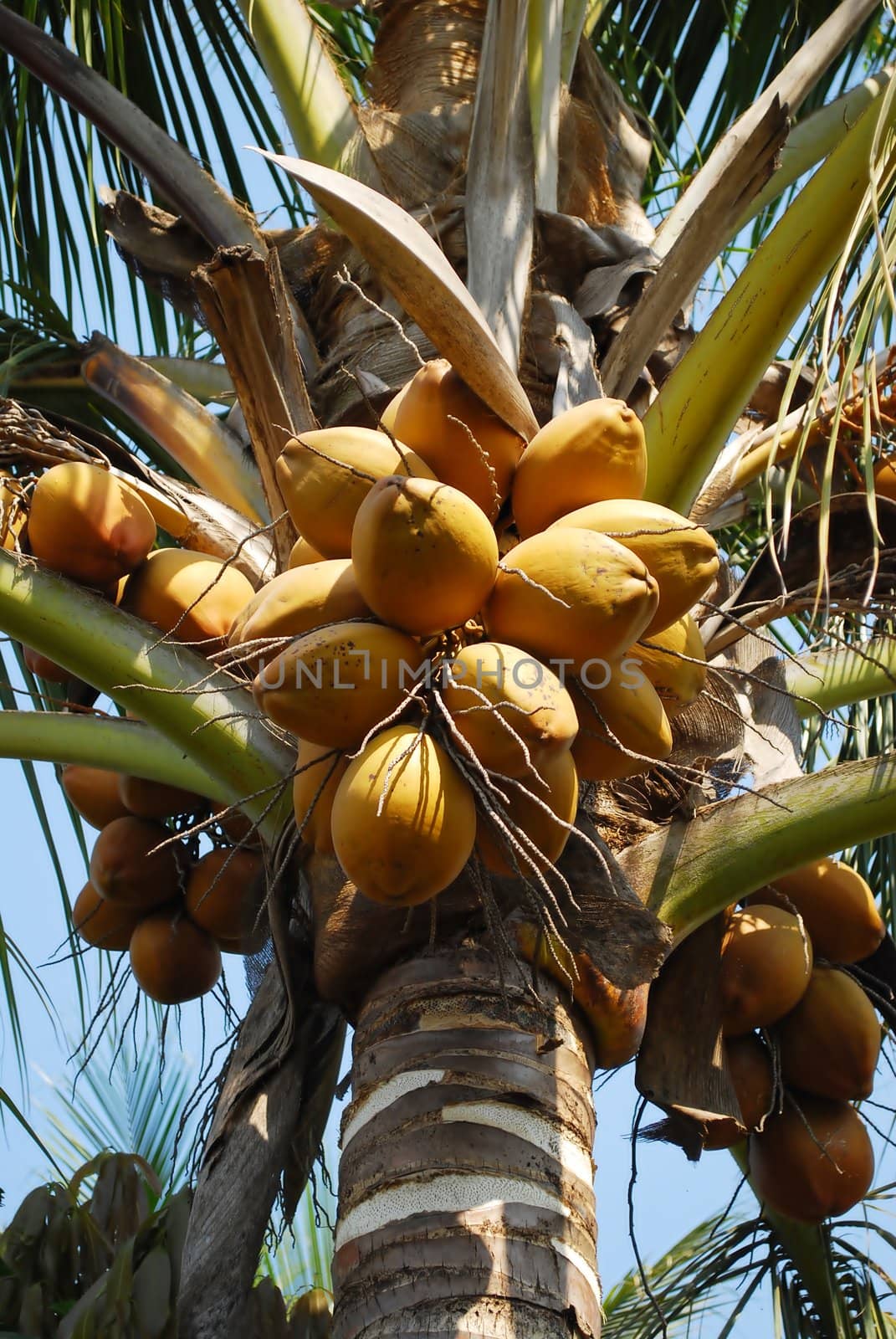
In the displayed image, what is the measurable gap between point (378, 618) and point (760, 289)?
79 centimetres

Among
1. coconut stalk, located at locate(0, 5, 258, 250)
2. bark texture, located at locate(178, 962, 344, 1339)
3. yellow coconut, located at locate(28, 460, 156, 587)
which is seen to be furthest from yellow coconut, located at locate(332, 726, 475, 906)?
coconut stalk, located at locate(0, 5, 258, 250)

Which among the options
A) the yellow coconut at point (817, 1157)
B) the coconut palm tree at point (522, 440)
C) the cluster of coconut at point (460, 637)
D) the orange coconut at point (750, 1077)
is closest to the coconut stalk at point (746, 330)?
the coconut palm tree at point (522, 440)

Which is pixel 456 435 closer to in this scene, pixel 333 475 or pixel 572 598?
pixel 333 475

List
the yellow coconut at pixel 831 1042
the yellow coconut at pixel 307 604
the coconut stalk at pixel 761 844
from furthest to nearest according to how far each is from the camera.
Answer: the yellow coconut at pixel 831 1042 → the coconut stalk at pixel 761 844 → the yellow coconut at pixel 307 604

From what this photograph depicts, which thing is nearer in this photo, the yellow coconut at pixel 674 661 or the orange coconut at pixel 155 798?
the yellow coconut at pixel 674 661

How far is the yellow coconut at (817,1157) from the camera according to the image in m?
1.99

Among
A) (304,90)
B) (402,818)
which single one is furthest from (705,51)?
(402,818)

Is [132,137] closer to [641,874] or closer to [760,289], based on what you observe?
[760,289]

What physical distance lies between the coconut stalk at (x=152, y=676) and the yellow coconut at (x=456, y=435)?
0.40 meters

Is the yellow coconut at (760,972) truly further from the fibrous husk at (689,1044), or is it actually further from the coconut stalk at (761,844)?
the coconut stalk at (761,844)

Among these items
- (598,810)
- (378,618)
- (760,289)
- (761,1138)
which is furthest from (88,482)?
(761,1138)

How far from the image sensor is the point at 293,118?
8.47 feet

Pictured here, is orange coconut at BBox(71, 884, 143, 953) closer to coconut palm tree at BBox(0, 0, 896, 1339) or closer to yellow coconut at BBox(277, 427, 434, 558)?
coconut palm tree at BBox(0, 0, 896, 1339)

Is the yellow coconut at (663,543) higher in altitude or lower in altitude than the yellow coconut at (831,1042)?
→ higher
